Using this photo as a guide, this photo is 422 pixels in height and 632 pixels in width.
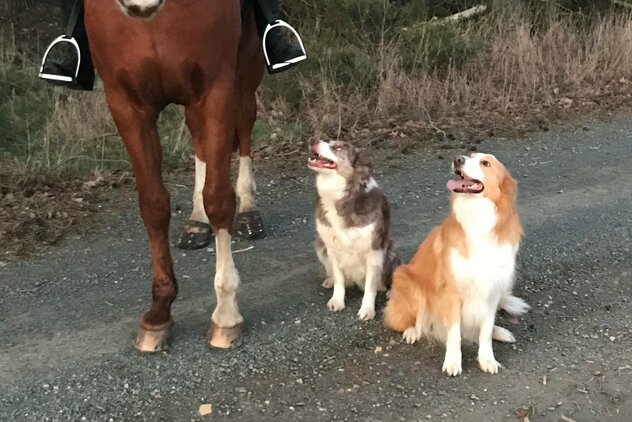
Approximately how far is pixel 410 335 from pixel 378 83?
19.7 feet

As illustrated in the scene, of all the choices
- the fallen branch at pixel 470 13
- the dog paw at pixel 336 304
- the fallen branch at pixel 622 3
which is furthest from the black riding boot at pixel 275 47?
the fallen branch at pixel 622 3

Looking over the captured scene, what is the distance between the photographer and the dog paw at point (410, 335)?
4.23 m

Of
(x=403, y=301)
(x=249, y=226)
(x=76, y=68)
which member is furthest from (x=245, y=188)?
(x=403, y=301)

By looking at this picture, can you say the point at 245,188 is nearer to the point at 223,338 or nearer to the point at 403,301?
the point at 223,338

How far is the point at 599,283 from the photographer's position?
496 cm

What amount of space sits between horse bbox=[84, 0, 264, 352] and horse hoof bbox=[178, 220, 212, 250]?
4.53ft

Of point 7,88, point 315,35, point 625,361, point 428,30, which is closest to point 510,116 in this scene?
point 428,30

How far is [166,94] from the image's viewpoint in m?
3.75

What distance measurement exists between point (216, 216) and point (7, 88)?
6764mm

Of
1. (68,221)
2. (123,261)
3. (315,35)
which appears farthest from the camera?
(315,35)

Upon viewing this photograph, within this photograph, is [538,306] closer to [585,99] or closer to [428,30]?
[585,99]

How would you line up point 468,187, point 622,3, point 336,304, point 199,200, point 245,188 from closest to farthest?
point 468,187, point 336,304, point 199,200, point 245,188, point 622,3

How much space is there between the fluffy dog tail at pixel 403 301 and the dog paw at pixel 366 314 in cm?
19

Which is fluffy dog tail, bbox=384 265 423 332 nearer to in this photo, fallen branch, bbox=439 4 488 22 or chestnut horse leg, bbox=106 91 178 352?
chestnut horse leg, bbox=106 91 178 352
